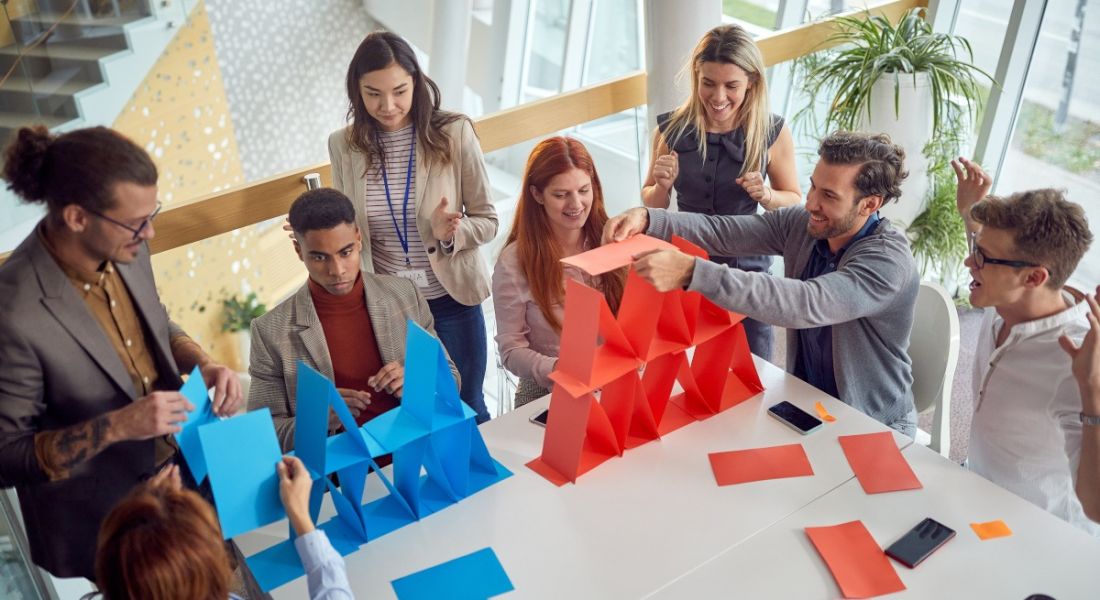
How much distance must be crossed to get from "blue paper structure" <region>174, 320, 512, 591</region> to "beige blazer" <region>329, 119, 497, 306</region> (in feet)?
2.59

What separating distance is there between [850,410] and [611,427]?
0.66 metres

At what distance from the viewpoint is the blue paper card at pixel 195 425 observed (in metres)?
1.71

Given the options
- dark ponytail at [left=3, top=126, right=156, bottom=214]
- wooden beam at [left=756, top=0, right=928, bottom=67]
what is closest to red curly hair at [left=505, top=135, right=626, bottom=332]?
dark ponytail at [left=3, top=126, right=156, bottom=214]

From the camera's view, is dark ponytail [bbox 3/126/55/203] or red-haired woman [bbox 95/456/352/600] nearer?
red-haired woman [bbox 95/456/352/600]

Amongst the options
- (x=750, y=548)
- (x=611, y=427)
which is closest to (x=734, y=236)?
(x=611, y=427)

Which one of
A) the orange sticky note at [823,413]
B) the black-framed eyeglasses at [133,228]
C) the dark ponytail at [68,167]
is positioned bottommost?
the orange sticky note at [823,413]

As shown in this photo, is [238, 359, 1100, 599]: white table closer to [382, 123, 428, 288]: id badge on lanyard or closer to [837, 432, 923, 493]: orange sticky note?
[837, 432, 923, 493]: orange sticky note

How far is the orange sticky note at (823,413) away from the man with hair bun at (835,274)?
99mm

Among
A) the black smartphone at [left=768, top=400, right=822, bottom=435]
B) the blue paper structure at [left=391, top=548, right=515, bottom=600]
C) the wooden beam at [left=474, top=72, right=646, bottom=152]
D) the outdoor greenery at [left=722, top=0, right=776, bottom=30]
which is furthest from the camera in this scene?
the outdoor greenery at [left=722, top=0, right=776, bottom=30]

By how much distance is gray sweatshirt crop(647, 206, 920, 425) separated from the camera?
207cm

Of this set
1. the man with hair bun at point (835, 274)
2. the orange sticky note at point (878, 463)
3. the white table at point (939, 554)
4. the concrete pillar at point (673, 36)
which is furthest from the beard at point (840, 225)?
the concrete pillar at point (673, 36)

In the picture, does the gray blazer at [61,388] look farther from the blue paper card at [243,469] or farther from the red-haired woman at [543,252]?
the red-haired woman at [543,252]

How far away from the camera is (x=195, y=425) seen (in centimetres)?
172

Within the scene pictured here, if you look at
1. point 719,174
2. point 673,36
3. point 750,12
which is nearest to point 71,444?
point 719,174
